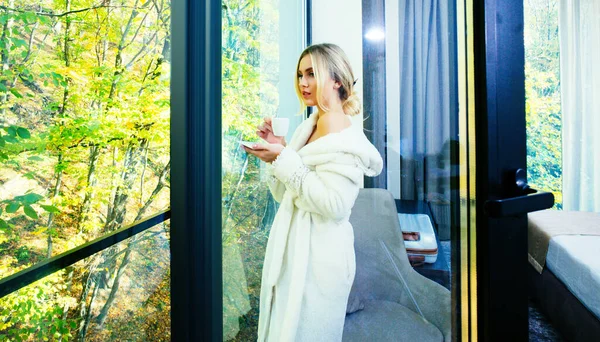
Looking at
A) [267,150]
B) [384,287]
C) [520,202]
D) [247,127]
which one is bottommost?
[384,287]

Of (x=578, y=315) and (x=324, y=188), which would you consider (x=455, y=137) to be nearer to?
(x=324, y=188)

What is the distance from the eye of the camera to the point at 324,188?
0.95 m

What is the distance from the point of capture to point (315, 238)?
39.8 inches

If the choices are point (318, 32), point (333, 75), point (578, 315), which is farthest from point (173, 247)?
point (318, 32)

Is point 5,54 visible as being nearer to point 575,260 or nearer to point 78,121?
point 78,121

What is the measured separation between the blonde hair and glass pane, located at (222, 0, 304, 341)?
0.32 meters

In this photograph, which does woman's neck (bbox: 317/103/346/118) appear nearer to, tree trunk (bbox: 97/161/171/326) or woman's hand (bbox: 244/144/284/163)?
woman's hand (bbox: 244/144/284/163)

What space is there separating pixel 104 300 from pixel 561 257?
1021 millimetres

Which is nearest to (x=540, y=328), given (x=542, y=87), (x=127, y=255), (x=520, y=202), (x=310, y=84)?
(x=520, y=202)

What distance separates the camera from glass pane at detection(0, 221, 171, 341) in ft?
2.09

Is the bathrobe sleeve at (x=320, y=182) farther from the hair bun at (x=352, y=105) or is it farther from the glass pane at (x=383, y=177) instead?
the hair bun at (x=352, y=105)

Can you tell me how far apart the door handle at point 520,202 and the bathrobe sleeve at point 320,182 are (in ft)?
1.40

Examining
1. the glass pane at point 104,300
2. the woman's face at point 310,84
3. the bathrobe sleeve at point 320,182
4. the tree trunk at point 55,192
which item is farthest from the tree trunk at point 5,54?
the woman's face at point 310,84

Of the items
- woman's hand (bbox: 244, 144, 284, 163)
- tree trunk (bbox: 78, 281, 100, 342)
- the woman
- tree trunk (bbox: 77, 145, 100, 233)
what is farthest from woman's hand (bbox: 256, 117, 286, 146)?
tree trunk (bbox: 78, 281, 100, 342)
